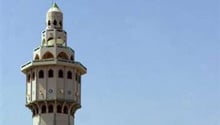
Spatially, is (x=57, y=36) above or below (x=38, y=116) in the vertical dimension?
above

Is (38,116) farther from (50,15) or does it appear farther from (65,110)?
(50,15)

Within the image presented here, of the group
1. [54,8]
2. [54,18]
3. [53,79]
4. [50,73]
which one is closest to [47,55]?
[50,73]

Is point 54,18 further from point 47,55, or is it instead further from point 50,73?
point 50,73

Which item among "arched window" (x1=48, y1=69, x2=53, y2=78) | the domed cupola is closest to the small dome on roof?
the domed cupola

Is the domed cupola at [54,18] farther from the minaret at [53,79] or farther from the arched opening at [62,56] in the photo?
the arched opening at [62,56]

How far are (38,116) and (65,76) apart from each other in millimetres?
5371

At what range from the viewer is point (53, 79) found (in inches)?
3903

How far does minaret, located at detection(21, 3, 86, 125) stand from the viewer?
98438 millimetres

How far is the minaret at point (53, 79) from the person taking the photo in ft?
323

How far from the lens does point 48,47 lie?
332 ft

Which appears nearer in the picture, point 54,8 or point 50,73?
point 50,73

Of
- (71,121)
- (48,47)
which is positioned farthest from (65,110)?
(48,47)

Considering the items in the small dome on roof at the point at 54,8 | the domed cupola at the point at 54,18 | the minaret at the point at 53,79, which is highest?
the small dome on roof at the point at 54,8

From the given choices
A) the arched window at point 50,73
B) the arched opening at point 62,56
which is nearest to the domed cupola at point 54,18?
the arched opening at point 62,56
